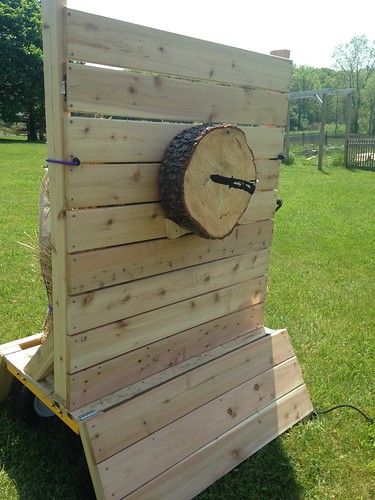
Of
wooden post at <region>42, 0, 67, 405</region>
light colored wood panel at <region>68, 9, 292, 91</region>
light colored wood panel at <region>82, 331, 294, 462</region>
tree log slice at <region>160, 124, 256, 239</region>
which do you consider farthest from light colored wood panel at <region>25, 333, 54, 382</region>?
light colored wood panel at <region>68, 9, 292, 91</region>

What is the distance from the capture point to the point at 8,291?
4480 mm

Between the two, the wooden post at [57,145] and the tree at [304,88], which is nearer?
the wooden post at [57,145]

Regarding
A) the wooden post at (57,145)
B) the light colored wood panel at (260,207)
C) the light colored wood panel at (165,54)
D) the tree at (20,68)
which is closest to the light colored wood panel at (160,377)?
the wooden post at (57,145)

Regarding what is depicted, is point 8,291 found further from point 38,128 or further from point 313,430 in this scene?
point 38,128

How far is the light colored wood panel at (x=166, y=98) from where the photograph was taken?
6.20 ft

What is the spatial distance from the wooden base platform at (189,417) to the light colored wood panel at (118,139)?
3.73 ft

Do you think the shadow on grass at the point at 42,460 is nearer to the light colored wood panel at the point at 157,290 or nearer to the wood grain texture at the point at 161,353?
the wood grain texture at the point at 161,353

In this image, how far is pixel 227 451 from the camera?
99.7 inches

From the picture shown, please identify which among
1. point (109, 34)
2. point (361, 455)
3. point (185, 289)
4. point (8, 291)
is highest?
point (109, 34)

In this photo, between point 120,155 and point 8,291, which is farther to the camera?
point 8,291

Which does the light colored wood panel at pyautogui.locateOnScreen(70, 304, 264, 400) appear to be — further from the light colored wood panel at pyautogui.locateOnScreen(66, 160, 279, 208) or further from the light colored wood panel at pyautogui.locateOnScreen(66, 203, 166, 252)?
the light colored wood panel at pyautogui.locateOnScreen(66, 160, 279, 208)

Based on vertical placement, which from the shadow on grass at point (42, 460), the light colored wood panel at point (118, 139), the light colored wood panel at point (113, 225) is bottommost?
the shadow on grass at point (42, 460)

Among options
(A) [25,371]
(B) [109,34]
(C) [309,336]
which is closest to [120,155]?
(B) [109,34]

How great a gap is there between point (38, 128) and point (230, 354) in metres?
34.3
